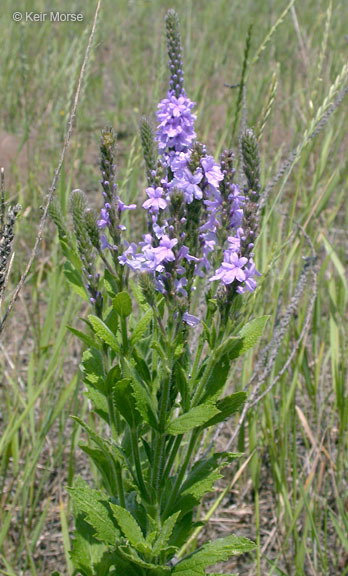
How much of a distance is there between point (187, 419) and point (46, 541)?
130 cm

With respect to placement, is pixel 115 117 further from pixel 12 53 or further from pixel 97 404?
pixel 97 404

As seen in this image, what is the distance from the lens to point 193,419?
129 cm

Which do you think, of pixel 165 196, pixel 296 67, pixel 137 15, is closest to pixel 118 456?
pixel 165 196

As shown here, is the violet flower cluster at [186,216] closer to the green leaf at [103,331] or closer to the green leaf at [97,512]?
the green leaf at [103,331]

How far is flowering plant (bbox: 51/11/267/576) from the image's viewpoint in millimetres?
1216

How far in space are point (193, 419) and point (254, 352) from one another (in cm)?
142

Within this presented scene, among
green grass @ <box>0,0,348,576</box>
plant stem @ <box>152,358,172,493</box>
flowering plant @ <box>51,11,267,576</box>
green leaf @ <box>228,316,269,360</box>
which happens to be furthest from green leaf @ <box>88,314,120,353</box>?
green grass @ <box>0,0,348,576</box>

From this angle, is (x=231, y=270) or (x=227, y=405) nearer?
(x=231, y=270)

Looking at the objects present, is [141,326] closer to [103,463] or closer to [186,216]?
[186,216]

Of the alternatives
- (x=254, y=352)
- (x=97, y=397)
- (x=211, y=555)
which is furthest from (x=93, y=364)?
(x=254, y=352)

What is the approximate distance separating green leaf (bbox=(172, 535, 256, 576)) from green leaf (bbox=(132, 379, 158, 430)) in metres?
0.35

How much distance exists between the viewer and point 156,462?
1370 millimetres

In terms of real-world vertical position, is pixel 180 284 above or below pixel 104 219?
below

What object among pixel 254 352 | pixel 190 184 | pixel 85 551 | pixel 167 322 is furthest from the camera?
pixel 254 352
